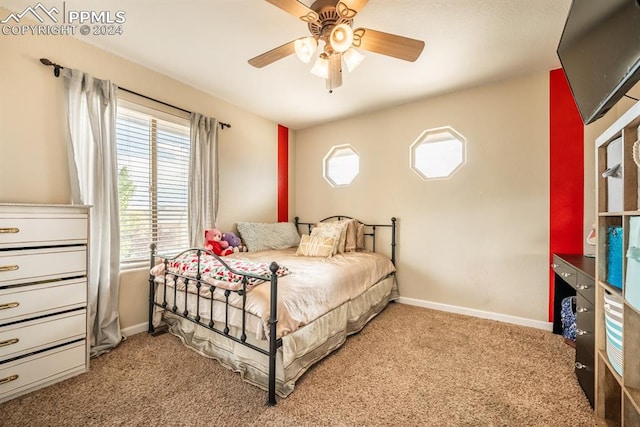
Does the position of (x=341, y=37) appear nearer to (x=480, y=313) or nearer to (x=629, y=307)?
(x=629, y=307)

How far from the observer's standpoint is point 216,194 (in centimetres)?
298

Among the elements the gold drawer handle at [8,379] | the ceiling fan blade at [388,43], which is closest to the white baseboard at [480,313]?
the ceiling fan blade at [388,43]

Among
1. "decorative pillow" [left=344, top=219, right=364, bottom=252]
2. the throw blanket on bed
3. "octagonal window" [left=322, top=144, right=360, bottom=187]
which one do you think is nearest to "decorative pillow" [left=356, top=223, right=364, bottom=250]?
"decorative pillow" [left=344, top=219, right=364, bottom=252]

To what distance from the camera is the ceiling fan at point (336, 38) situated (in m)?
1.49

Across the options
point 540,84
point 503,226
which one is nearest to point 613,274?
point 503,226

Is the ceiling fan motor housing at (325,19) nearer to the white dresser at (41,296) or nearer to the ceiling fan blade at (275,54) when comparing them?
the ceiling fan blade at (275,54)

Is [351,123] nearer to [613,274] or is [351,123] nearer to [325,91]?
[325,91]

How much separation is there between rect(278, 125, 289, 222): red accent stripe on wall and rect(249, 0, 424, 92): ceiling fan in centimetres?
219

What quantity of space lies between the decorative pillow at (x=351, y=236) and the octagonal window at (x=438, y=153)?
3.31ft

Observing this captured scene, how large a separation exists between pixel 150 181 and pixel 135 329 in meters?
1.37

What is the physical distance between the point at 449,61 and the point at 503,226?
1708mm

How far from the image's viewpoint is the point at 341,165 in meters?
3.90

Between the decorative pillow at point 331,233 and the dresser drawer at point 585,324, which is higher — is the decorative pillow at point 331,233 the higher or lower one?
the higher one

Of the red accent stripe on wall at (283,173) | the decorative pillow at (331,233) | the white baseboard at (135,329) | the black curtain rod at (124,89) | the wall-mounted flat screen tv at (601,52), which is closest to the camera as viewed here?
the wall-mounted flat screen tv at (601,52)
